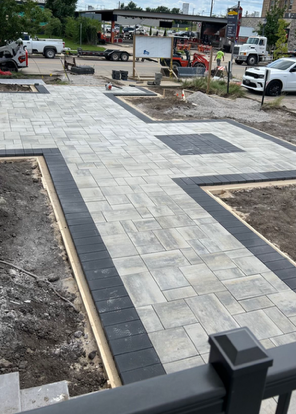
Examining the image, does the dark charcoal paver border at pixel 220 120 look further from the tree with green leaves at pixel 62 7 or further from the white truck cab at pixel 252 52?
the tree with green leaves at pixel 62 7

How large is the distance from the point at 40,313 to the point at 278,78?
735 inches

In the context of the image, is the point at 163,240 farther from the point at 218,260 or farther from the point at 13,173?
the point at 13,173

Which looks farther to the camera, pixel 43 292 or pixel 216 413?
pixel 43 292

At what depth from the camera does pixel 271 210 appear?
7.08 m

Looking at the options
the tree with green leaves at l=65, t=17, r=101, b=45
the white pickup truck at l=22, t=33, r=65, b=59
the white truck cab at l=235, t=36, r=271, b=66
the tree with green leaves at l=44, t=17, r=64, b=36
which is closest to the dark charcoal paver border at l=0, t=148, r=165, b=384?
the white pickup truck at l=22, t=33, r=65, b=59

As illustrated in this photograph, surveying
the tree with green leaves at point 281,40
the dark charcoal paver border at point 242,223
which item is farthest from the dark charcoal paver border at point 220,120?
the tree with green leaves at point 281,40

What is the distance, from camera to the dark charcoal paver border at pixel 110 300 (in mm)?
3623

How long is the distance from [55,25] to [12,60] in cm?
2795

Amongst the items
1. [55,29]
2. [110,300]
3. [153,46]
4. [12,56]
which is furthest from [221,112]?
[55,29]

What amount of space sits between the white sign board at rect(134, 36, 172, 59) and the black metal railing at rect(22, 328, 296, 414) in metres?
22.2

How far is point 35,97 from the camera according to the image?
14.8 m

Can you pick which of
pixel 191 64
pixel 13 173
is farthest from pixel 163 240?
pixel 191 64

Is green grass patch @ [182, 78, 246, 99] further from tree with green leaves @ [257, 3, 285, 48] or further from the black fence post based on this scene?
tree with green leaves @ [257, 3, 285, 48]

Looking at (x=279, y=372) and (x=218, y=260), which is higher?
(x=279, y=372)
